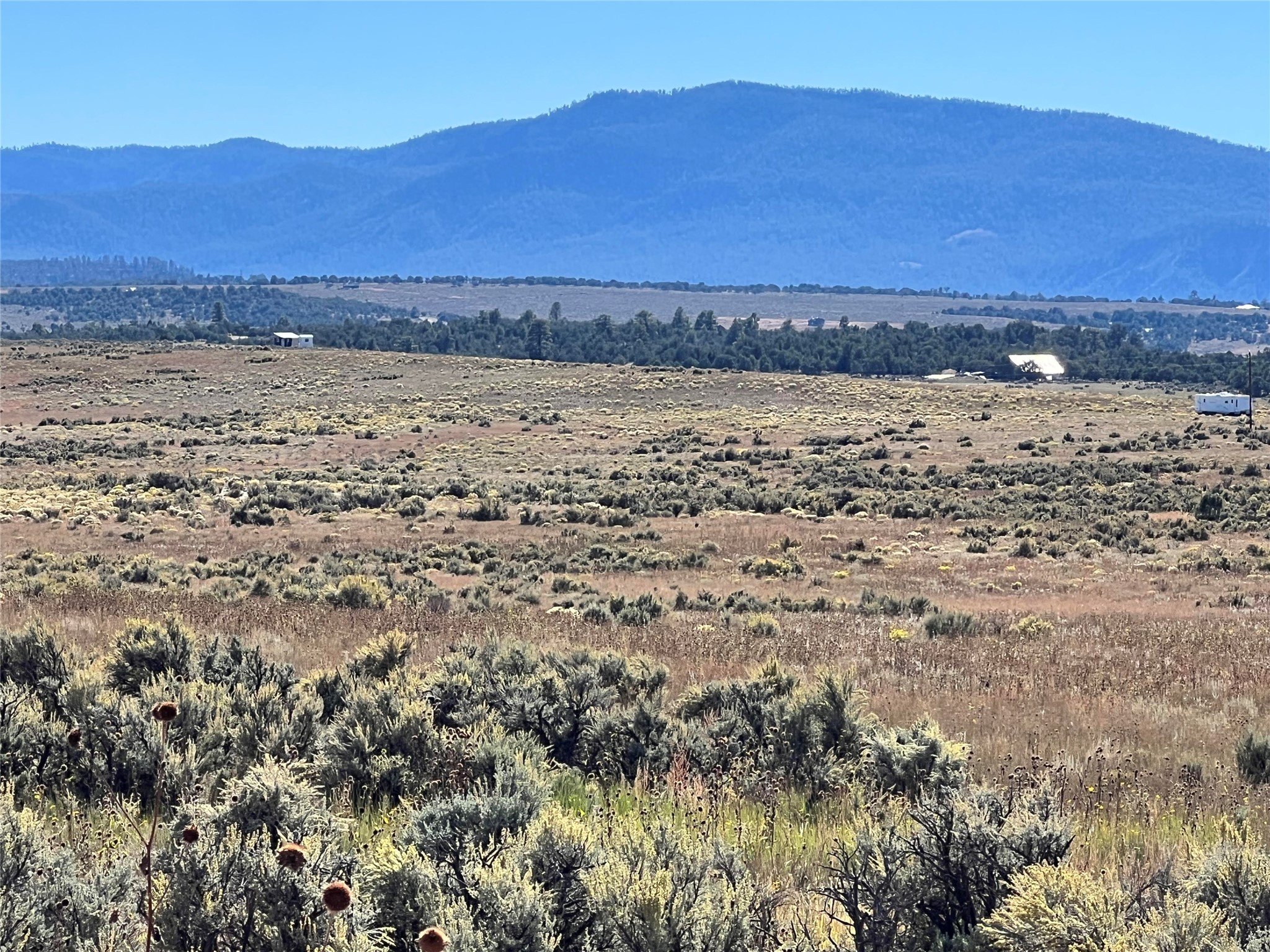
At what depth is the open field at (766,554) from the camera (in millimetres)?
9227

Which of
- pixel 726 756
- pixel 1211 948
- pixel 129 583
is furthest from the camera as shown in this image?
pixel 129 583

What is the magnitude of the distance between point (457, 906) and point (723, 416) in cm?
7402

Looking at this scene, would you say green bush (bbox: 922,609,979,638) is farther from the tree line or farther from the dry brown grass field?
the tree line

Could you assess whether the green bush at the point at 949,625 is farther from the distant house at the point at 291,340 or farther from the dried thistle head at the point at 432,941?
the distant house at the point at 291,340

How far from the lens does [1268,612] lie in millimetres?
17656

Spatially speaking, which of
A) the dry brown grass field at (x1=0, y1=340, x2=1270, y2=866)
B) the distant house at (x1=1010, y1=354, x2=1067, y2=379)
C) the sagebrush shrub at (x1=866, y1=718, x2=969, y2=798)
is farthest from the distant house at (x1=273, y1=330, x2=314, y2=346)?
the sagebrush shrub at (x1=866, y1=718, x2=969, y2=798)

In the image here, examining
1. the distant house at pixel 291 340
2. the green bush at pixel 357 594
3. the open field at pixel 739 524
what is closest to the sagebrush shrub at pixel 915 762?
the open field at pixel 739 524

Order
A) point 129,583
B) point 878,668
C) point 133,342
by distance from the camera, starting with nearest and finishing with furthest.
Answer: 1. point 878,668
2. point 129,583
3. point 133,342

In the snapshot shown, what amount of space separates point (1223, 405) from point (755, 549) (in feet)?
184

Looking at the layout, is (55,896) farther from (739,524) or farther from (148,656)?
(739,524)

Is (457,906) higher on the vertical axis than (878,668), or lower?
higher

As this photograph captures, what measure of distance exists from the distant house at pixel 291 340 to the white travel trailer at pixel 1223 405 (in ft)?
273

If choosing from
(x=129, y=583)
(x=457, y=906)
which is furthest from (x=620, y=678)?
(x=129, y=583)

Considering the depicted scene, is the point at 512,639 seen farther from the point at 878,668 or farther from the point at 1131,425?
the point at 1131,425
